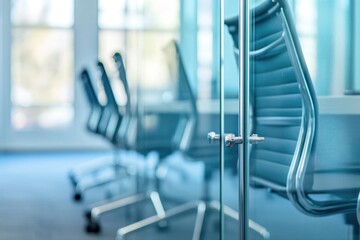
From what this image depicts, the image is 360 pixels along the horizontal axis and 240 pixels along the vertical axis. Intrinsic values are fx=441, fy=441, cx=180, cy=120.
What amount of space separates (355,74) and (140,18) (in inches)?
60.9

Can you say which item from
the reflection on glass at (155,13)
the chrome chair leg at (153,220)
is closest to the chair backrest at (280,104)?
the chrome chair leg at (153,220)

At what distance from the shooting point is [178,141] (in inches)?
95.2

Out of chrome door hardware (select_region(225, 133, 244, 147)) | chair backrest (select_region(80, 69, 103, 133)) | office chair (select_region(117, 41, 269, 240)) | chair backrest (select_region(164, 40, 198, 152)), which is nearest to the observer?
chrome door hardware (select_region(225, 133, 244, 147))

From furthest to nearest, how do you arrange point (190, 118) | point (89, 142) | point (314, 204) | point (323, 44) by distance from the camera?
point (89, 142) < point (190, 118) < point (323, 44) < point (314, 204)

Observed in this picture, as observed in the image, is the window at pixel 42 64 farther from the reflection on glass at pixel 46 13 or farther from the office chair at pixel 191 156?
Answer: the office chair at pixel 191 156

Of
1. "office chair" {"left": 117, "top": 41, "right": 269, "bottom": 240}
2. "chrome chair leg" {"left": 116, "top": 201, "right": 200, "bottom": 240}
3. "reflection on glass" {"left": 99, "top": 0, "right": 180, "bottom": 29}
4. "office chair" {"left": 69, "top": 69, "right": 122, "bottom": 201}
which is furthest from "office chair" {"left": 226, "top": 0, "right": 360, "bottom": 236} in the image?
"office chair" {"left": 69, "top": 69, "right": 122, "bottom": 201}

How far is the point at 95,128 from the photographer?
12.3 ft

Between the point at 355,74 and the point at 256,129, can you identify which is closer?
the point at 256,129

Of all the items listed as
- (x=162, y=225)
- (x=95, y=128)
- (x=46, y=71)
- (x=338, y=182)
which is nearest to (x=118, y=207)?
(x=162, y=225)

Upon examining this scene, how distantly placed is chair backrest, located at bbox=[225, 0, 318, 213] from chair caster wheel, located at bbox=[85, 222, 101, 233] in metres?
1.32

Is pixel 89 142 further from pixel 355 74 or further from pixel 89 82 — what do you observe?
pixel 355 74

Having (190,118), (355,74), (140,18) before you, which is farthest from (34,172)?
(355,74)

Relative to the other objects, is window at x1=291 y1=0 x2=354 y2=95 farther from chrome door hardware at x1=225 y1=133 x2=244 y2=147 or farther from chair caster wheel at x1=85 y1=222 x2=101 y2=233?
chair caster wheel at x1=85 y1=222 x2=101 y2=233

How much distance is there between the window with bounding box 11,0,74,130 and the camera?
6.44 metres
